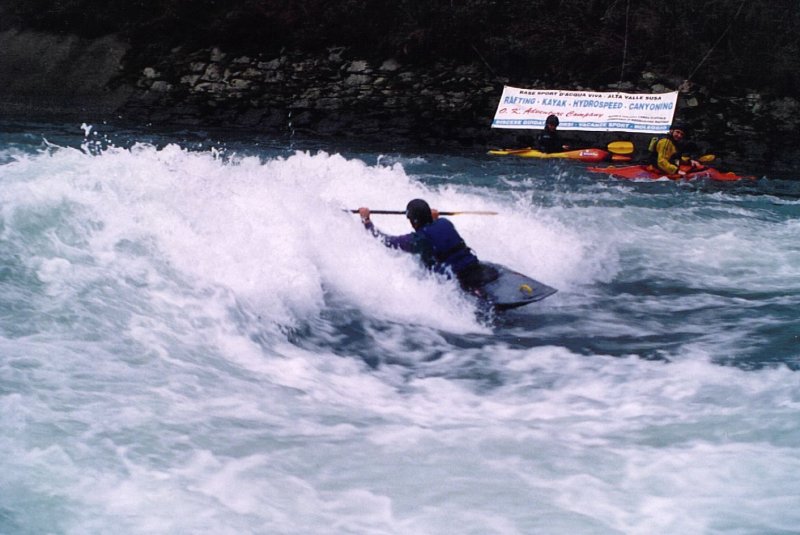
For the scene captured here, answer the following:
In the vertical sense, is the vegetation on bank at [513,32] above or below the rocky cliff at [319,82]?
above

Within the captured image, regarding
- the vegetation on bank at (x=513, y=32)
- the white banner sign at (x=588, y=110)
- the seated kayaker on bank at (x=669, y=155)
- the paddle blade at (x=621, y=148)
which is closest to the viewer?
the seated kayaker on bank at (x=669, y=155)

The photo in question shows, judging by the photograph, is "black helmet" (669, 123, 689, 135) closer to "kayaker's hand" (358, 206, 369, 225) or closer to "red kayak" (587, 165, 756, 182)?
"red kayak" (587, 165, 756, 182)

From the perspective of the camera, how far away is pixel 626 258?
9359 millimetres

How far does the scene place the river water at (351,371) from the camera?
3.84 metres

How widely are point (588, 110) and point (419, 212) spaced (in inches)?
443

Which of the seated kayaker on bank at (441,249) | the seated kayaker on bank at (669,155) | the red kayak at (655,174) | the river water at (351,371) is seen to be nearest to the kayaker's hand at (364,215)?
the river water at (351,371)

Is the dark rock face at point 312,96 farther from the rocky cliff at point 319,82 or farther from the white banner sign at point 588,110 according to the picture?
the white banner sign at point 588,110

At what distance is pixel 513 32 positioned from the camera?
2102cm

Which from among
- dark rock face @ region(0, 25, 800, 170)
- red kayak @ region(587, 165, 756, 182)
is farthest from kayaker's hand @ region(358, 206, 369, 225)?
dark rock face @ region(0, 25, 800, 170)

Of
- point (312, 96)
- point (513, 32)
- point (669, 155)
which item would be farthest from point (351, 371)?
point (513, 32)

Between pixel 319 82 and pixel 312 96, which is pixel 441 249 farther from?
pixel 319 82

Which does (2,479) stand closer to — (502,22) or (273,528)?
(273,528)

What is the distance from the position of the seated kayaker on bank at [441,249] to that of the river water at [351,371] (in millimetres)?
158

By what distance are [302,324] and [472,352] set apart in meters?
1.45
